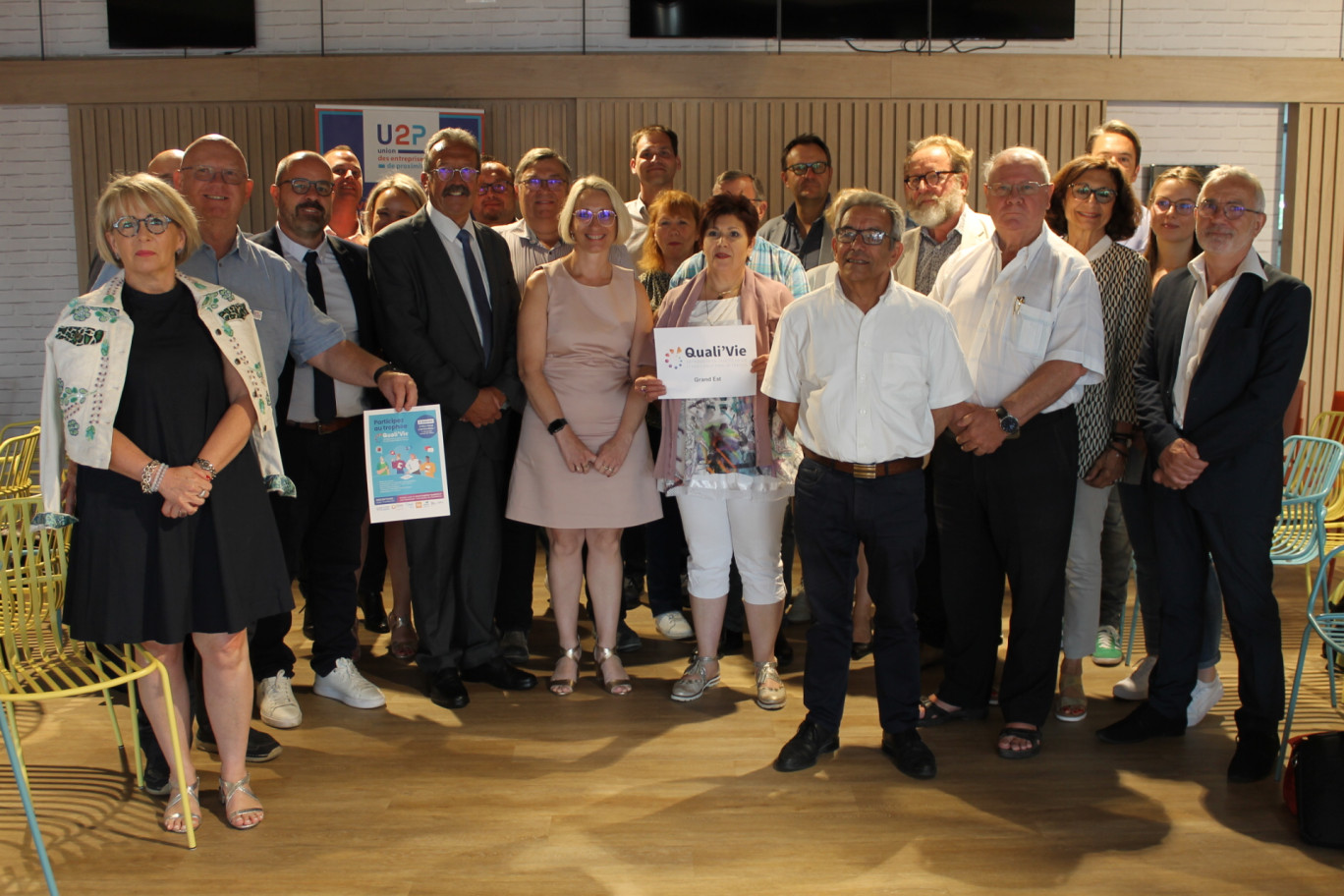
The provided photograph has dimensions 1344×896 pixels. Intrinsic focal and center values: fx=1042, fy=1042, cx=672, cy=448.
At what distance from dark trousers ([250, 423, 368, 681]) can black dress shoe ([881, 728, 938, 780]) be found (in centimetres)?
205

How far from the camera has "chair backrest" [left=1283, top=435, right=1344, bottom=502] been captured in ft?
13.6

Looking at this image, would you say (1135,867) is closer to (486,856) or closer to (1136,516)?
(1136,516)

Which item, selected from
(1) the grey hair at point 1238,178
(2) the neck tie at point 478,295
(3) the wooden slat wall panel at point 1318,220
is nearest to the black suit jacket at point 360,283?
(2) the neck tie at point 478,295

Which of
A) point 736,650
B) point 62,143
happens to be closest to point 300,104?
point 62,143

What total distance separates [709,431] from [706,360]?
0.27m

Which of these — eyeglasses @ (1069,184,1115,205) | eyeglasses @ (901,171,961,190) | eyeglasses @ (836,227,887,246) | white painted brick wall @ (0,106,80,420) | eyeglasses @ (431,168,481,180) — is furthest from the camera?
white painted brick wall @ (0,106,80,420)

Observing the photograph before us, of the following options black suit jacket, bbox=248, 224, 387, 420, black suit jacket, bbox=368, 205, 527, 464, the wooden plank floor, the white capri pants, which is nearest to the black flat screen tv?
black suit jacket, bbox=248, 224, 387, 420

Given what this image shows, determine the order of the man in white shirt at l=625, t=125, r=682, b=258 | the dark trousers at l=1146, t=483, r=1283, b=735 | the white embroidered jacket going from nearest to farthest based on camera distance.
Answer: the white embroidered jacket < the dark trousers at l=1146, t=483, r=1283, b=735 < the man in white shirt at l=625, t=125, r=682, b=258

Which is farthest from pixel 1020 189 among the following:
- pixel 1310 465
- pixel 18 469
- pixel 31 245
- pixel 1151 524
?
pixel 31 245

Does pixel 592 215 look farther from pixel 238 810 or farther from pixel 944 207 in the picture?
pixel 238 810

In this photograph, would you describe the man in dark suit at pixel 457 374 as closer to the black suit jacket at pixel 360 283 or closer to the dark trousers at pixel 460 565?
the dark trousers at pixel 460 565

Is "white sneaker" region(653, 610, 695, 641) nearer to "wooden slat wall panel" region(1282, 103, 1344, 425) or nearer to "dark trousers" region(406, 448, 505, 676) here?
"dark trousers" region(406, 448, 505, 676)

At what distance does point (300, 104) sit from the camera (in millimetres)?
7738

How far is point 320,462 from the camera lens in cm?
379
